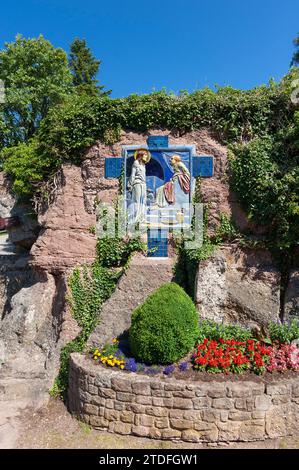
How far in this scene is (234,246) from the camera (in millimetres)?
7500

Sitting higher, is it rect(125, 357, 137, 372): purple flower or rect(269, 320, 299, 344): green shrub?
rect(269, 320, 299, 344): green shrub

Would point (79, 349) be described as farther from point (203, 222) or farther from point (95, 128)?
point (95, 128)

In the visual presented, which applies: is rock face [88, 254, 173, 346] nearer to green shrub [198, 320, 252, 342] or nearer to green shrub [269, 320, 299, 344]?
green shrub [198, 320, 252, 342]

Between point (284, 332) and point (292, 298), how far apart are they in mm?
1111

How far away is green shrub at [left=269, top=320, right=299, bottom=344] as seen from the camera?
604cm

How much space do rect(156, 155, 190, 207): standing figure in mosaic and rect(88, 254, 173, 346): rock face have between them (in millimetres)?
1431

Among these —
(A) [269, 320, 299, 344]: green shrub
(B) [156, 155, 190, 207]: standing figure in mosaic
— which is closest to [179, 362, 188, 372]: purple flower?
(A) [269, 320, 299, 344]: green shrub

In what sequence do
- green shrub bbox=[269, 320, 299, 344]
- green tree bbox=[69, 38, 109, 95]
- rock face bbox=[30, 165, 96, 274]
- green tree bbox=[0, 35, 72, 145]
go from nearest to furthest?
1. green shrub bbox=[269, 320, 299, 344]
2. rock face bbox=[30, 165, 96, 274]
3. green tree bbox=[0, 35, 72, 145]
4. green tree bbox=[69, 38, 109, 95]

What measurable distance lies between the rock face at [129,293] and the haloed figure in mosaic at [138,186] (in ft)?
3.35

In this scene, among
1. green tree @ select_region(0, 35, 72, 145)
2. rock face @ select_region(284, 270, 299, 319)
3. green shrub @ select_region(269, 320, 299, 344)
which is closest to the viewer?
green shrub @ select_region(269, 320, 299, 344)

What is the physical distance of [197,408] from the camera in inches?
200

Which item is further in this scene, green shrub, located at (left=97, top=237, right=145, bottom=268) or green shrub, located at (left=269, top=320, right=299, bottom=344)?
green shrub, located at (left=97, top=237, right=145, bottom=268)

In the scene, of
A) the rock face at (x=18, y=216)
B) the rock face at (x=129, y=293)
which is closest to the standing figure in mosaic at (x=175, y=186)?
the rock face at (x=129, y=293)

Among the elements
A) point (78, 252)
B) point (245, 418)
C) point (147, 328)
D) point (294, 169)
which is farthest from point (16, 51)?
point (245, 418)
